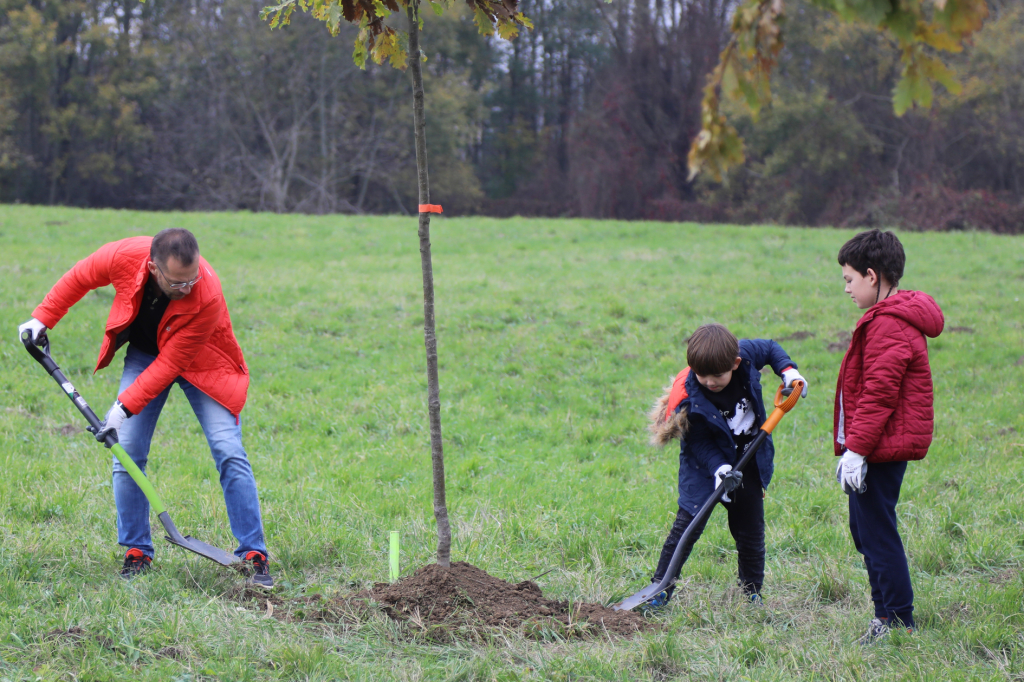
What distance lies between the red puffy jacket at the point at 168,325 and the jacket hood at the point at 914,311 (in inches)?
113

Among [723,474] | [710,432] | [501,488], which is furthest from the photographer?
[501,488]

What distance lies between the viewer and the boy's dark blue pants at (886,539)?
3264mm

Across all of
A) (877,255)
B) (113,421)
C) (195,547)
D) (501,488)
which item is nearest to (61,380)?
(113,421)

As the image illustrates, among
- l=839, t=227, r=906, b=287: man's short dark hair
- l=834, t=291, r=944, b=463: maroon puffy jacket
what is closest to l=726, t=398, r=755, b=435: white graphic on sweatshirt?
l=834, t=291, r=944, b=463: maroon puffy jacket

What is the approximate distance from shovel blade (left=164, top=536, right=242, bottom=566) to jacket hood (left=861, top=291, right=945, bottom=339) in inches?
120

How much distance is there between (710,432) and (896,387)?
814mm

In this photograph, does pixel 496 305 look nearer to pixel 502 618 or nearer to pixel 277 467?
pixel 277 467

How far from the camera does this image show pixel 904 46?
A: 1.78m

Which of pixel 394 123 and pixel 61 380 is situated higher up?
pixel 394 123

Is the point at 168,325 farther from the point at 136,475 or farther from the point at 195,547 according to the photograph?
the point at 195,547

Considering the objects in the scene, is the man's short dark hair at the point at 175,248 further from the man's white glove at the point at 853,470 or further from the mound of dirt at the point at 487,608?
the man's white glove at the point at 853,470

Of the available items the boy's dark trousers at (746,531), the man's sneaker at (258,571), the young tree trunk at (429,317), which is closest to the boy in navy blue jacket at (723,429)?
the boy's dark trousers at (746,531)

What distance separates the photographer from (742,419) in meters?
3.64

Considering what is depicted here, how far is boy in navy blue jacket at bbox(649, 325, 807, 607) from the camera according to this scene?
3432 millimetres
